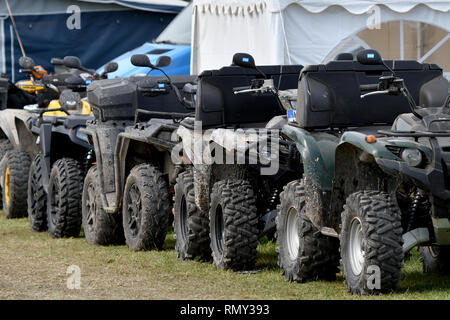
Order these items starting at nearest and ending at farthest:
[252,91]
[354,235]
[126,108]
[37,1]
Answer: [354,235]
[252,91]
[126,108]
[37,1]

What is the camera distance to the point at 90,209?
1223 centimetres

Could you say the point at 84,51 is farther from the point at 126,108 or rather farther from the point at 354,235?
the point at 354,235

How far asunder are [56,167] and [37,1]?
12828 millimetres

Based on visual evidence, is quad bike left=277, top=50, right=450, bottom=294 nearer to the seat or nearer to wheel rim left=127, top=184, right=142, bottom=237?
the seat

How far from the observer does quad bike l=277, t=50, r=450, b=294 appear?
289 inches

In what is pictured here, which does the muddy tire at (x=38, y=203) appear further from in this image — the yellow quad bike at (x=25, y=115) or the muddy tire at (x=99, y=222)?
the muddy tire at (x=99, y=222)

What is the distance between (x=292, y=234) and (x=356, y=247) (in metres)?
0.98

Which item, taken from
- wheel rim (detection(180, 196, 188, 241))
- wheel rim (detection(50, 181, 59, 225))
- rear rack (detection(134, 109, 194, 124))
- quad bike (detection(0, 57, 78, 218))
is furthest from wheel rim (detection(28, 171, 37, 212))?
wheel rim (detection(180, 196, 188, 241))

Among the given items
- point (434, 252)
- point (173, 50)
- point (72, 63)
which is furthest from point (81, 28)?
point (434, 252)

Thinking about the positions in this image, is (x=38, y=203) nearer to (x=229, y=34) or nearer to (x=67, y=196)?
(x=67, y=196)

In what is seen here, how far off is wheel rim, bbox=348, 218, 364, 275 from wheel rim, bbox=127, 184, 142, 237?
11.8 ft

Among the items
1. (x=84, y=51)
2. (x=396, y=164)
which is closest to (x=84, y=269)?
(x=396, y=164)

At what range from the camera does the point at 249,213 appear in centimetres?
908

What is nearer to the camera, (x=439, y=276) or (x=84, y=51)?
(x=439, y=276)
